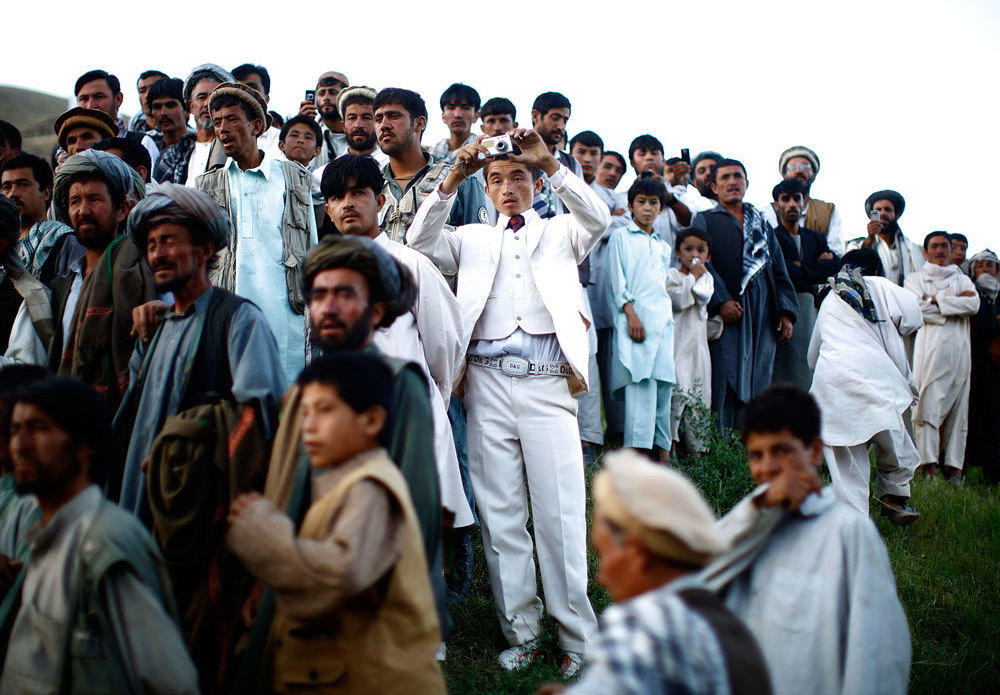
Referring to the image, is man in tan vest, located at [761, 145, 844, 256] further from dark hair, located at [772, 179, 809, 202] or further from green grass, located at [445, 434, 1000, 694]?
green grass, located at [445, 434, 1000, 694]

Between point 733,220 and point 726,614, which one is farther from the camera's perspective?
point 733,220

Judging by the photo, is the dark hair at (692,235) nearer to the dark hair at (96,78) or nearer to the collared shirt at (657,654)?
the dark hair at (96,78)

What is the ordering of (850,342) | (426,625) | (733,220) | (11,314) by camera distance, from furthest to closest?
(733,220) → (850,342) → (11,314) → (426,625)

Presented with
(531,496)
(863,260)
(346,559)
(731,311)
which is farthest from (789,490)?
(731,311)

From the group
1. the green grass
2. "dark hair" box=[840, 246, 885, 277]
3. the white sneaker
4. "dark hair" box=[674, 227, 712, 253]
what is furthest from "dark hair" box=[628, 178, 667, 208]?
the white sneaker

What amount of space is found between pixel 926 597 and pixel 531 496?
9.81ft

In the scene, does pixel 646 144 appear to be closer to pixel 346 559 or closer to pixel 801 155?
pixel 801 155

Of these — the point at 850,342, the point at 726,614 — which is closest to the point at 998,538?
the point at 850,342

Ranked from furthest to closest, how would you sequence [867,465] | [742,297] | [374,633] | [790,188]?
[790,188] → [742,297] → [867,465] → [374,633]

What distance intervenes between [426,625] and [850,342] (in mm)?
4853

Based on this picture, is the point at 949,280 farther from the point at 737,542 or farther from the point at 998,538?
the point at 737,542

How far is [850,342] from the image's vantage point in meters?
6.29

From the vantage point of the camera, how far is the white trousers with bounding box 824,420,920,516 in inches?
231

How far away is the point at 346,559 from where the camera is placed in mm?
2160
